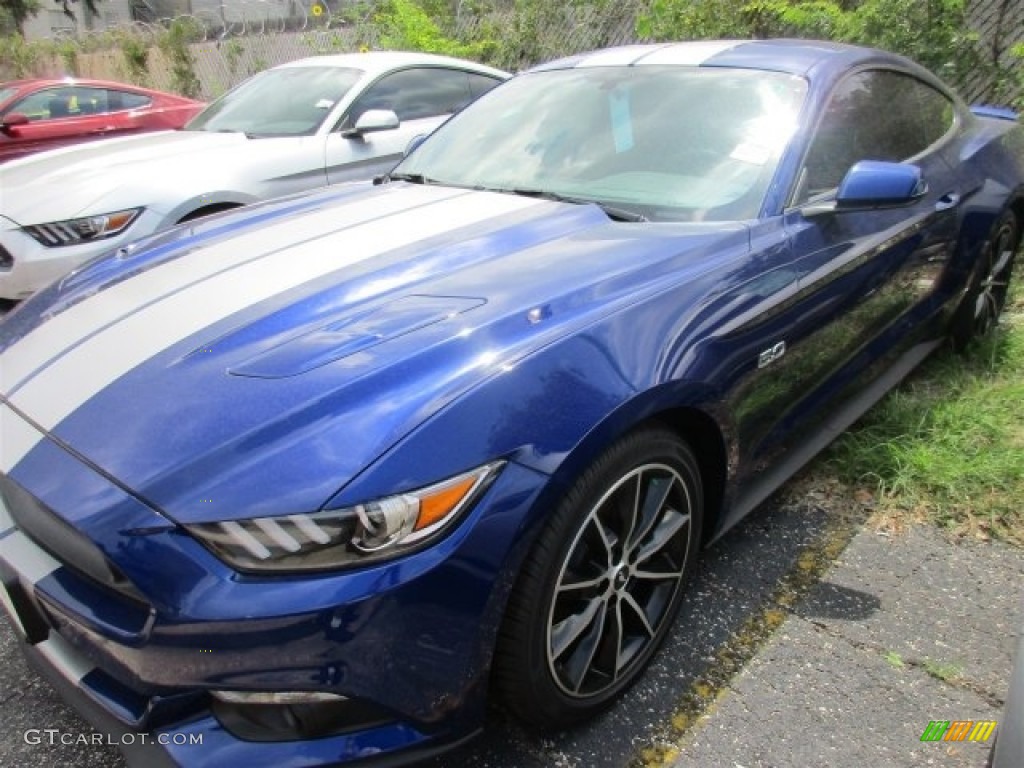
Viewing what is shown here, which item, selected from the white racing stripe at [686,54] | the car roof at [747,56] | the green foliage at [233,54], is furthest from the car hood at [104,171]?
the green foliage at [233,54]

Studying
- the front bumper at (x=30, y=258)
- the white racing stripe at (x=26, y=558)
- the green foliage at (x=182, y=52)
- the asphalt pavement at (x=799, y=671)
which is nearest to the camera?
the white racing stripe at (x=26, y=558)

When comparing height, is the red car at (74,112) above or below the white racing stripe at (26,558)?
above

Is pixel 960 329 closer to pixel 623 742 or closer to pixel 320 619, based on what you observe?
pixel 623 742

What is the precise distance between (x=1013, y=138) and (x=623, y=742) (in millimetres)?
3629

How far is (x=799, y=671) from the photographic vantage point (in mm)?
2092

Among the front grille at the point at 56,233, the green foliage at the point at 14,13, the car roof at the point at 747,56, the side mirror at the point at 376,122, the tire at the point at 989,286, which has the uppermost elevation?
the green foliage at the point at 14,13

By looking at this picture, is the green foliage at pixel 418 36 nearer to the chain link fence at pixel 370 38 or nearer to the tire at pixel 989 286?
the chain link fence at pixel 370 38

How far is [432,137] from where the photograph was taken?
10.8 ft

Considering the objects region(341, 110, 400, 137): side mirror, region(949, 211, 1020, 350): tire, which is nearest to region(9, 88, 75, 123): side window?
region(341, 110, 400, 137): side mirror

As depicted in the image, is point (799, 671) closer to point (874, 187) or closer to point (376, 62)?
point (874, 187)

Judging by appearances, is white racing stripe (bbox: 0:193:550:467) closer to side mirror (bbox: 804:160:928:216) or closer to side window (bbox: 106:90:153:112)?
side mirror (bbox: 804:160:928:216)

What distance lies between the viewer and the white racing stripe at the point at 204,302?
1735 mm

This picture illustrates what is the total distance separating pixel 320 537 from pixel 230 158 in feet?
12.3

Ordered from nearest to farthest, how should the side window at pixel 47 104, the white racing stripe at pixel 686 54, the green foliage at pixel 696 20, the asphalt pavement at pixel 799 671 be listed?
the asphalt pavement at pixel 799 671, the white racing stripe at pixel 686 54, the green foliage at pixel 696 20, the side window at pixel 47 104
